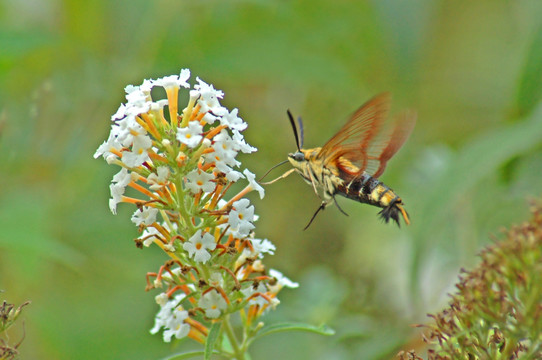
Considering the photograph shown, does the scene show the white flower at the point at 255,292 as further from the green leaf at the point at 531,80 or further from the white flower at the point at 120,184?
the green leaf at the point at 531,80

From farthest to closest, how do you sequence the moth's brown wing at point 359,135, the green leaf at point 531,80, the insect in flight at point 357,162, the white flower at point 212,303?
the green leaf at point 531,80
the insect in flight at point 357,162
the moth's brown wing at point 359,135
the white flower at point 212,303

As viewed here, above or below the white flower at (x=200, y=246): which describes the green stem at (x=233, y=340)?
below

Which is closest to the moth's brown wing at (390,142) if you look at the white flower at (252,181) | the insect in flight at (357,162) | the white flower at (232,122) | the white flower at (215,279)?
the insect in flight at (357,162)

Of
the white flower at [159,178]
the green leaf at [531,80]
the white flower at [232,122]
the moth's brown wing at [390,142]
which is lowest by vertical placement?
the white flower at [159,178]

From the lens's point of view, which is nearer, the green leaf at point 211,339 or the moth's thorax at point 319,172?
the green leaf at point 211,339

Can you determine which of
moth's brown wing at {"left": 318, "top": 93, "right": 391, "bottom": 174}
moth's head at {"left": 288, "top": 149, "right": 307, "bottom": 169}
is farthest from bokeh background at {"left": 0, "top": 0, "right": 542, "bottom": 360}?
moth's head at {"left": 288, "top": 149, "right": 307, "bottom": 169}

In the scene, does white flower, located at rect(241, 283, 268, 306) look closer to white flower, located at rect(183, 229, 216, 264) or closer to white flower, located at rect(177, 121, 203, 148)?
white flower, located at rect(183, 229, 216, 264)

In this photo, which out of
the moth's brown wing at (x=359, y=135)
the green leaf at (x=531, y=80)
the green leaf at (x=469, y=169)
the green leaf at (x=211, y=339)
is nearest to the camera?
the green leaf at (x=211, y=339)

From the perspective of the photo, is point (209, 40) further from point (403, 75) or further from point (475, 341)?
point (475, 341)
